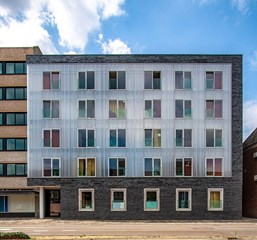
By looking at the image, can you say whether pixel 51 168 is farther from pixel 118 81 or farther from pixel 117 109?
pixel 118 81

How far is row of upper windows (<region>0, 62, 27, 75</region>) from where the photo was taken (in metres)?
37.6

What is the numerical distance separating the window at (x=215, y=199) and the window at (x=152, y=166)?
592 centimetres

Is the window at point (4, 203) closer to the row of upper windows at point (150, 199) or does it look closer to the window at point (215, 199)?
the row of upper windows at point (150, 199)

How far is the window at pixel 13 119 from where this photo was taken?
37219 millimetres

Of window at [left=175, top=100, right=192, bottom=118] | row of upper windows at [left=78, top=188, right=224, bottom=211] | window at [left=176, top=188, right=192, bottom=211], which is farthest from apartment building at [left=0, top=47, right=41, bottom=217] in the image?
window at [left=175, top=100, right=192, bottom=118]

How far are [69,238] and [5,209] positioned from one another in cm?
1985

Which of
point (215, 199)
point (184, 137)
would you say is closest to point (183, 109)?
point (184, 137)

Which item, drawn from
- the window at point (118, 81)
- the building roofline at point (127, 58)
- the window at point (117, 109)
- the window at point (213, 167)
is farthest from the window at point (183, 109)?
the window at point (118, 81)

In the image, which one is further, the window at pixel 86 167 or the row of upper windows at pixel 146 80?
the row of upper windows at pixel 146 80

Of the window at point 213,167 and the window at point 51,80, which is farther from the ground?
the window at point 51,80

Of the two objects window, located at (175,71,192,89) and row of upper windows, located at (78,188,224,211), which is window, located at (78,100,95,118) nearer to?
row of upper windows, located at (78,188,224,211)

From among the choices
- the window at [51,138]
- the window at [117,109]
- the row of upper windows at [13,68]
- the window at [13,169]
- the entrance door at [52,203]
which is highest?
the row of upper windows at [13,68]

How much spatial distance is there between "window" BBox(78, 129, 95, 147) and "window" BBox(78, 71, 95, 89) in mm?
4860

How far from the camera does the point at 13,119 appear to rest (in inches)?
1469
